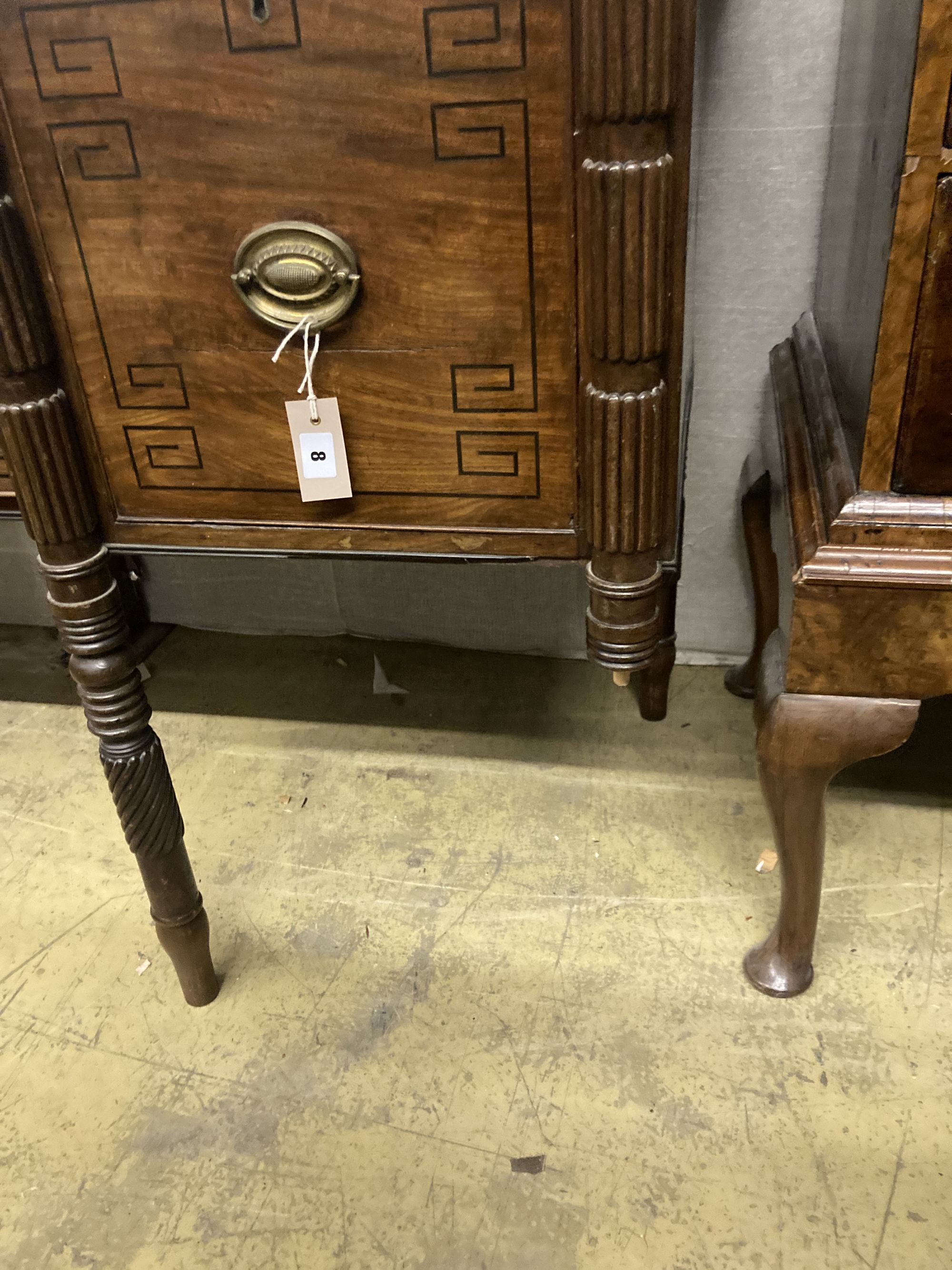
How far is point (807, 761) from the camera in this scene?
0.82 m

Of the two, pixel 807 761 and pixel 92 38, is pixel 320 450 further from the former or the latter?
pixel 807 761

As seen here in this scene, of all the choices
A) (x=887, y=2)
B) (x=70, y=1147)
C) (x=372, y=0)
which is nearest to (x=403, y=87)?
(x=372, y=0)

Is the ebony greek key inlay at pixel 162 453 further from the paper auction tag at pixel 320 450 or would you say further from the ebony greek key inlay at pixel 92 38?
the ebony greek key inlay at pixel 92 38

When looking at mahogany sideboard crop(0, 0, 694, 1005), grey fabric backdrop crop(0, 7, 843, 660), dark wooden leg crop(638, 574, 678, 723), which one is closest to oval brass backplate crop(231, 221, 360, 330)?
mahogany sideboard crop(0, 0, 694, 1005)

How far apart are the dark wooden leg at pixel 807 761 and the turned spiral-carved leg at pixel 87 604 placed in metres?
0.56

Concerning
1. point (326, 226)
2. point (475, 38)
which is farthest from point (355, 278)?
point (475, 38)

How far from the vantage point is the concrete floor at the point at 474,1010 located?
84cm

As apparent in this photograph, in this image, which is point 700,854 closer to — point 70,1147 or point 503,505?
point 503,505

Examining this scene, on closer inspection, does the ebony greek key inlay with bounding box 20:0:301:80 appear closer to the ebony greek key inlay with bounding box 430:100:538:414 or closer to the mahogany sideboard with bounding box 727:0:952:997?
the ebony greek key inlay with bounding box 430:100:538:414

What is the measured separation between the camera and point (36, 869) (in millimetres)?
1236

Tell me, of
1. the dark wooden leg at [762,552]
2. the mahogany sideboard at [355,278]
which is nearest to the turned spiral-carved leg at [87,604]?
the mahogany sideboard at [355,278]

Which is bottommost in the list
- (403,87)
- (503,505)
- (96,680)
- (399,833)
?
(399,833)

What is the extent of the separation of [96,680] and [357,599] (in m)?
0.75

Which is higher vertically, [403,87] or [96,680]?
[403,87]
